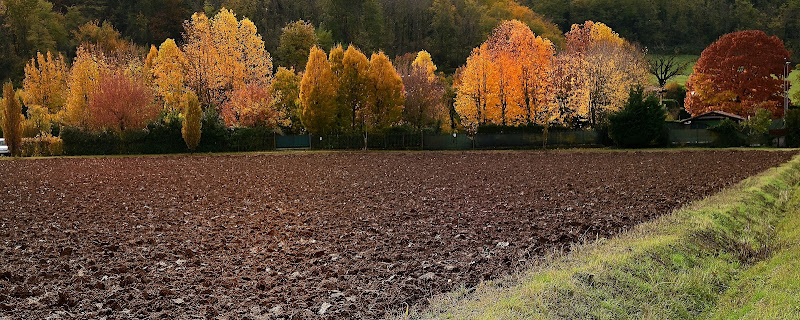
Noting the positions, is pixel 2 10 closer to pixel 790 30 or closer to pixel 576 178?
pixel 576 178

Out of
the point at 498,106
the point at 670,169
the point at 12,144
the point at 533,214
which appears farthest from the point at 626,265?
the point at 12,144

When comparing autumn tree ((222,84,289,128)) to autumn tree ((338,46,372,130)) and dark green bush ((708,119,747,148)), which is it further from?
dark green bush ((708,119,747,148))

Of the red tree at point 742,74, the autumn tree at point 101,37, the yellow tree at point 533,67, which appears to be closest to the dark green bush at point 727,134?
the yellow tree at point 533,67

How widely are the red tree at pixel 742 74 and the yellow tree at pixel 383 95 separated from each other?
38656 millimetres

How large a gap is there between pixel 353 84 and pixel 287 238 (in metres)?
48.0

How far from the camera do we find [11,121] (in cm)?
5169

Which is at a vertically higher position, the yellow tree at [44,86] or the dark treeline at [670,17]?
the dark treeline at [670,17]

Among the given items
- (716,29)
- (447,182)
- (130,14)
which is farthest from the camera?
(716,29)

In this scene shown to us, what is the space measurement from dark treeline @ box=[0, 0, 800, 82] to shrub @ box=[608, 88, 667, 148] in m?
49.3

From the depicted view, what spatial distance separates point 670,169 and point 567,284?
2411cm

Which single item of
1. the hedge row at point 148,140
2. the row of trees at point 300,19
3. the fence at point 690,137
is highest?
the row of trees at point 300,19

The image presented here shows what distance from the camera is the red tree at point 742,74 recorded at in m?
69.8

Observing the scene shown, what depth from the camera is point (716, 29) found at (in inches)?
4665

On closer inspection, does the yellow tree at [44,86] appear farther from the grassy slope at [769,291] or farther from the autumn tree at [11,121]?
the grassy slope at [769,291]
